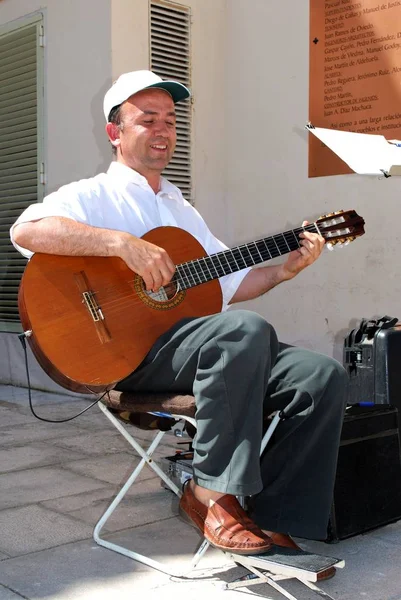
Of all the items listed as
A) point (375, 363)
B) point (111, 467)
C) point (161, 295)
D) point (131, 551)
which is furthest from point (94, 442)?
point (161, 295)

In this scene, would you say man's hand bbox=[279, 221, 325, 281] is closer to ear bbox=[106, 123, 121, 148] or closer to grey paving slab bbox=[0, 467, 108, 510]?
ear bbox=[106, 123, 121, 148]

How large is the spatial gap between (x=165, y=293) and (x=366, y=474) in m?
0.94

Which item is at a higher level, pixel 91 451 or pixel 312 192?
pixel 312 192

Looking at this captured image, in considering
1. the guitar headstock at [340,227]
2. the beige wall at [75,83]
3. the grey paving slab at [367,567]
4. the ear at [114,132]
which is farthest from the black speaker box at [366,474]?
the beige wall at [75,83]

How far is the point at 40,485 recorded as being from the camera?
3365mm

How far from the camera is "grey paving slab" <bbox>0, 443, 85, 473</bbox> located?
12.2ft

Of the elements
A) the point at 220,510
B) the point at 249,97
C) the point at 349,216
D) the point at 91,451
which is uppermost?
the point at 249,97

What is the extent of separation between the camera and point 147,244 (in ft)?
7.73

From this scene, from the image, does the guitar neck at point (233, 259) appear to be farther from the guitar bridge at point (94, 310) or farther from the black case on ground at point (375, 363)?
the black case on ground at point (375, 363)

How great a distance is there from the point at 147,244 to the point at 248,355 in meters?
0.50

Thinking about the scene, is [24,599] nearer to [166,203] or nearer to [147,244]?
[147,244]

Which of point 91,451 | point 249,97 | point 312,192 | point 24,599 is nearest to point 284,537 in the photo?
point 24,599

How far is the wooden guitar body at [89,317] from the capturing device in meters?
2.26

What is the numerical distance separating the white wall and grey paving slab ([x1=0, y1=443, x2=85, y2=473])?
71.0 inches
